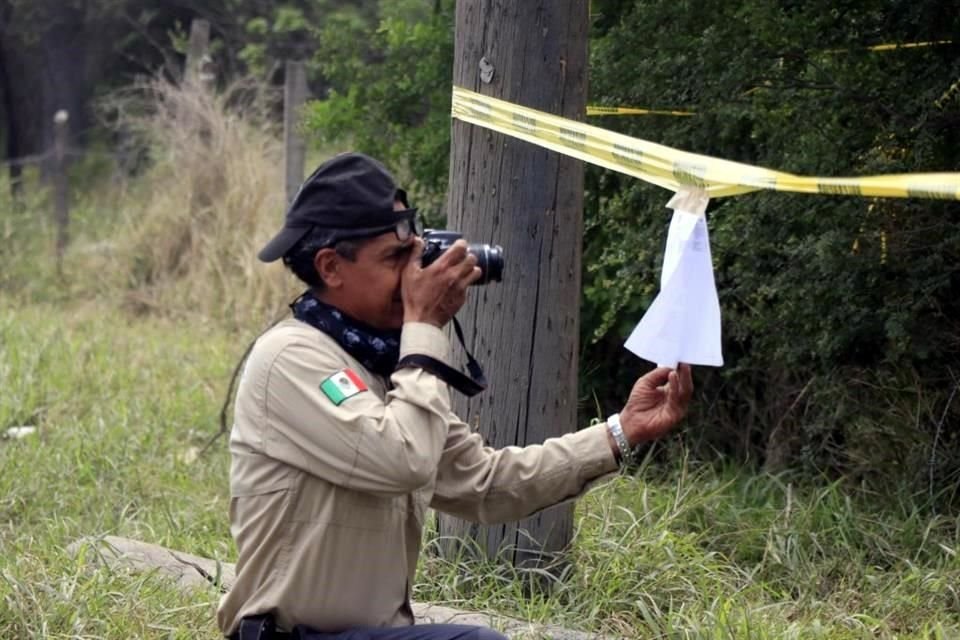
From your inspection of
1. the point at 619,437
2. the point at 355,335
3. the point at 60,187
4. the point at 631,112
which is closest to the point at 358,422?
the point at 355,335

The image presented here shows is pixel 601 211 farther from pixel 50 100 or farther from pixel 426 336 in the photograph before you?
pixel 50 100

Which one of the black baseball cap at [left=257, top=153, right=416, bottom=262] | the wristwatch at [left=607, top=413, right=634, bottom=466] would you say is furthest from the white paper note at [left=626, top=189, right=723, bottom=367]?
the black baseball cap at [left=257, top=153, right=416, bottom=262]

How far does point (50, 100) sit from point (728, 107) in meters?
20.1

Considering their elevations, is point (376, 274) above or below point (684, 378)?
above

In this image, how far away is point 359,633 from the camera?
305 cm

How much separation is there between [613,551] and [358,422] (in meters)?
2.25

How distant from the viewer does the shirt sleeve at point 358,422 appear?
2.92 meters

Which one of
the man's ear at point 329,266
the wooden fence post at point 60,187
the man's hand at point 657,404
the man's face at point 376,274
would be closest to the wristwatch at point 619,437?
the man's hand at point 657,404

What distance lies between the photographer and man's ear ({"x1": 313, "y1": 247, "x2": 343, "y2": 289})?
311 centimetres

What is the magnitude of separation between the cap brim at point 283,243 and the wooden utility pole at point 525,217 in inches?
64.8

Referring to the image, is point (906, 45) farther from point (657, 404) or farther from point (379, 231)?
point (379, 231)

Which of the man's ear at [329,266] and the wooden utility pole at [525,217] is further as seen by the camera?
the wooden utility pole at [525,217]

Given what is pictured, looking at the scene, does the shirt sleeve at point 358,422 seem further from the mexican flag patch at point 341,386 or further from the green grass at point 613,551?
the green grass at point 613,551

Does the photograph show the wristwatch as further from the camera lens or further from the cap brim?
the cap brim
